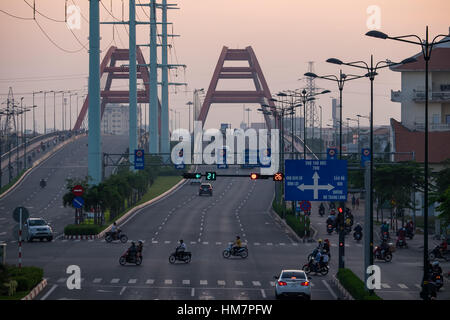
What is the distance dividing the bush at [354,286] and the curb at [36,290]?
1228 cm

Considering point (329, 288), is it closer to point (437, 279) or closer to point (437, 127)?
point (437, 279)

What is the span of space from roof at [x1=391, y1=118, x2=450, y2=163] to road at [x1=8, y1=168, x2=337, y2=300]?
1516cm

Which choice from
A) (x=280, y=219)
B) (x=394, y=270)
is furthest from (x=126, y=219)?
(x=394, y=270)

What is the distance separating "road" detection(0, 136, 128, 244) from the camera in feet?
263

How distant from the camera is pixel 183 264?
49.5 m

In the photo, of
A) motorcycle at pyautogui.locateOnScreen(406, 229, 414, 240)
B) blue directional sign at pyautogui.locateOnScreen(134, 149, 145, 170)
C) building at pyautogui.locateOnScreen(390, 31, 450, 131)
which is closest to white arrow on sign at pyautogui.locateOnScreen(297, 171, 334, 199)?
motorcycle at pyautogui.locateOnScreen(406, 229, 414, 240)

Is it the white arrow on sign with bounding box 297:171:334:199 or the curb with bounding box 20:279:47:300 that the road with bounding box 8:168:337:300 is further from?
the white arrow on sign with bounding box 297:171:334:199

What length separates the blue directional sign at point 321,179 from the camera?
40875mm

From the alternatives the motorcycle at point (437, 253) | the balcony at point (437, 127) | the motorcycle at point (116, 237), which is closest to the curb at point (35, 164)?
the motorcycle at point (116, 237)

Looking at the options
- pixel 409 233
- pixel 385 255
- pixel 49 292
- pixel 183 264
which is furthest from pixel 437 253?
pixel 49 292
